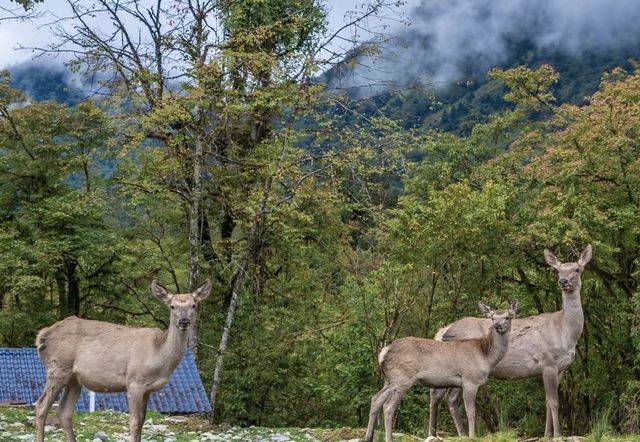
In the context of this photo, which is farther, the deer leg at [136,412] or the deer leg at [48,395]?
the deer leg at [48,395]

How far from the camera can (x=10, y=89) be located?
105 ft

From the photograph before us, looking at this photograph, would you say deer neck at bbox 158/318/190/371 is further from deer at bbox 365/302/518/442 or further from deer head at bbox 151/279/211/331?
deer at bbox 365/302/518/442

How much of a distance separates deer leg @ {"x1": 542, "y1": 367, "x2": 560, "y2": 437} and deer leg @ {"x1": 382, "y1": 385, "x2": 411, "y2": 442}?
2.96 metres

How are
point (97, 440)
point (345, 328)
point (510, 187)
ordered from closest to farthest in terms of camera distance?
point (97, 440) < point (510, 187) < point (345, 328)

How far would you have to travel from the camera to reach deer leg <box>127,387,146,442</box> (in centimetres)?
1087

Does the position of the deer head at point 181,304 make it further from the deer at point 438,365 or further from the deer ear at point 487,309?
the deer ear at point 487,309

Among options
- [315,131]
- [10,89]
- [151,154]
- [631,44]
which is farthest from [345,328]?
[631,44]

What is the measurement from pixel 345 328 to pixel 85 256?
32.2ft

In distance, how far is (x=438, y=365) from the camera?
1215 centimetres

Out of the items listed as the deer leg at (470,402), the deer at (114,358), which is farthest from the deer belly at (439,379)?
the deer at (114,358)

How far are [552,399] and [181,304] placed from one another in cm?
637

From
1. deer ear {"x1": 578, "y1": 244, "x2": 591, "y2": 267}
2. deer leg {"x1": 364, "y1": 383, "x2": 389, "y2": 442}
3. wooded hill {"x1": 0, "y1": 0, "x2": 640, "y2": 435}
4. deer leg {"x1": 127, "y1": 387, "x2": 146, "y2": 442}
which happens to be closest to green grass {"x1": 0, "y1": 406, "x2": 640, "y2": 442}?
deer leg {"x1": 364, "y1": 383, "x2": 389, "y2": 442}

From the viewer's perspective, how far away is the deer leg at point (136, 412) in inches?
428

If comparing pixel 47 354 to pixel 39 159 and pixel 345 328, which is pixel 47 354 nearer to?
pixel 345 328
